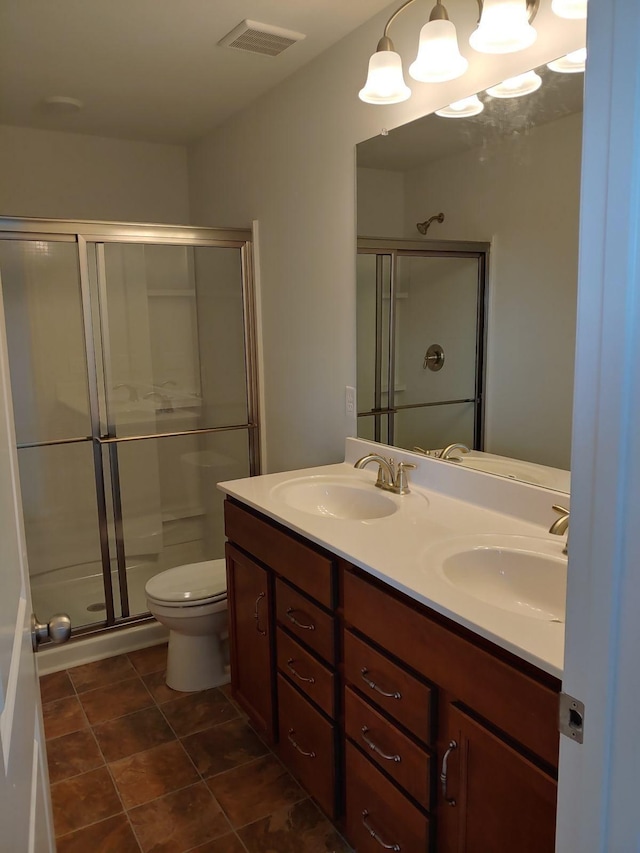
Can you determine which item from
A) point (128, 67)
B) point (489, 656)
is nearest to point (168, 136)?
point (128, 67)

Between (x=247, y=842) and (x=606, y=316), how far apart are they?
181 cm

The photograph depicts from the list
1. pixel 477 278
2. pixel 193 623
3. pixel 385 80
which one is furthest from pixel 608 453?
pixel 193 623

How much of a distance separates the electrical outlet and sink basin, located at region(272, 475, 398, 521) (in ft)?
1.06

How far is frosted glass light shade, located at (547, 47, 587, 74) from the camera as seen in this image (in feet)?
5.08

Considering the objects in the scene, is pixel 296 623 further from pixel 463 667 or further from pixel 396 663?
A: pixel 463 667

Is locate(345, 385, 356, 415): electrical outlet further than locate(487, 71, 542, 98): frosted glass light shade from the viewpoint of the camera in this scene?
Yes

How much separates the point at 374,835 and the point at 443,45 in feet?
6.70

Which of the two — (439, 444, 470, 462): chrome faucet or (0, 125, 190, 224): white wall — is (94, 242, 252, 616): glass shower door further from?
(439, 444, 470, 462): chrome faucet

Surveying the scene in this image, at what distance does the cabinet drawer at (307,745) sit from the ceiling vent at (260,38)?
2.14 meters

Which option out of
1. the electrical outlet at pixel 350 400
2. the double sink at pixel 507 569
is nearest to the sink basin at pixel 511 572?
the double sink at pixel 507 569

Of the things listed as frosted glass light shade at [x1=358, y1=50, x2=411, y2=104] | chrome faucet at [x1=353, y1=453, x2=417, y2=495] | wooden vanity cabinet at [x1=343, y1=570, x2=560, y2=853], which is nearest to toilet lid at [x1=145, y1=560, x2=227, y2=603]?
chrome faucet at [x1=353, y1=453, x2=417, y2=495]

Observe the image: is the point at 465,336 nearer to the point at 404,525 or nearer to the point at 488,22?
the point at 404,525

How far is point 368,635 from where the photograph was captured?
1529 mm

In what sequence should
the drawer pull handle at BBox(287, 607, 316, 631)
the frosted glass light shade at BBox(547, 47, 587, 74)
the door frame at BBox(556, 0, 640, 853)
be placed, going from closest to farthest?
the door frame at BBox(556, 0, 640, 853), the frosted glass light shade at BBox(547, 47, 587, 74), the drawer pull handle at BBox(287, 607, 316, 631)
